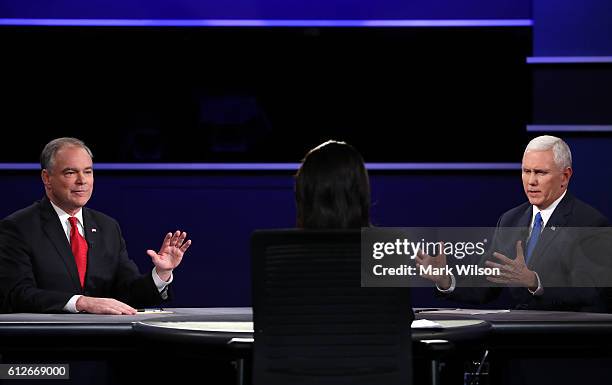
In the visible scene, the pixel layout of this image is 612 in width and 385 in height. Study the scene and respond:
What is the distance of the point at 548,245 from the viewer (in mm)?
3508

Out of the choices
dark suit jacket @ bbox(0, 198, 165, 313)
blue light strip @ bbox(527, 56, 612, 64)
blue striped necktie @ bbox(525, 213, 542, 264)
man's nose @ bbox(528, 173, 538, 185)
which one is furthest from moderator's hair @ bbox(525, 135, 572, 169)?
dark suit jacket @ bbox(0, 198, 165, 313)

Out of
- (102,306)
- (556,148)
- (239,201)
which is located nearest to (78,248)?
(102,306)

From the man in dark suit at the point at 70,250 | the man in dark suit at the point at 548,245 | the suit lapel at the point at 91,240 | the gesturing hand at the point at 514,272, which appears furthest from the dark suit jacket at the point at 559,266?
the suit lapel at the point at 91,240

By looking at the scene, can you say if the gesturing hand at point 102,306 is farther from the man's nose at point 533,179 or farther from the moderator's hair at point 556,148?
the moderator's hair at point 556,148

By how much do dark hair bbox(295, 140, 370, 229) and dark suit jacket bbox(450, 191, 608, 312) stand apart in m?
1.43

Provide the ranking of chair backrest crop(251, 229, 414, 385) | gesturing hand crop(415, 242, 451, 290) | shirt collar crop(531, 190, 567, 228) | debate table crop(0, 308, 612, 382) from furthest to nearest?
shirt collar crop(531, 190, 567, 228) → gesturing hand crop(415, 242, 451, 290) → debate table crop(0, 308, 612, 382) → chair backrest crop(251, 229, 414, 385)

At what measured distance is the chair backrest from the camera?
2.09 meters

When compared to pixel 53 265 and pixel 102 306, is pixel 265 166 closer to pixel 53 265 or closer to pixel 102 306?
pixel 53 265

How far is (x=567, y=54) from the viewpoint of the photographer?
184 inches

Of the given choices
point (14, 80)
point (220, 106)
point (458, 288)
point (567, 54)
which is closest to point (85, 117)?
point (14, 80)

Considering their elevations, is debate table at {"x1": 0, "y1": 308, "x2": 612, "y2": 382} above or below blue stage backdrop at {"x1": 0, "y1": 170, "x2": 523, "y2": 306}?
below

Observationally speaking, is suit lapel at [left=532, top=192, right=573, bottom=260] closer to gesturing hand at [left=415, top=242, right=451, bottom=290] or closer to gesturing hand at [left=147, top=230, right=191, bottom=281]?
gesturing hand at [left=415, top=242, right=451, bottom=290]

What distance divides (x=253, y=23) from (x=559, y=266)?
6.98 feet

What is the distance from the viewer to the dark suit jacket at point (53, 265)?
3270mm
